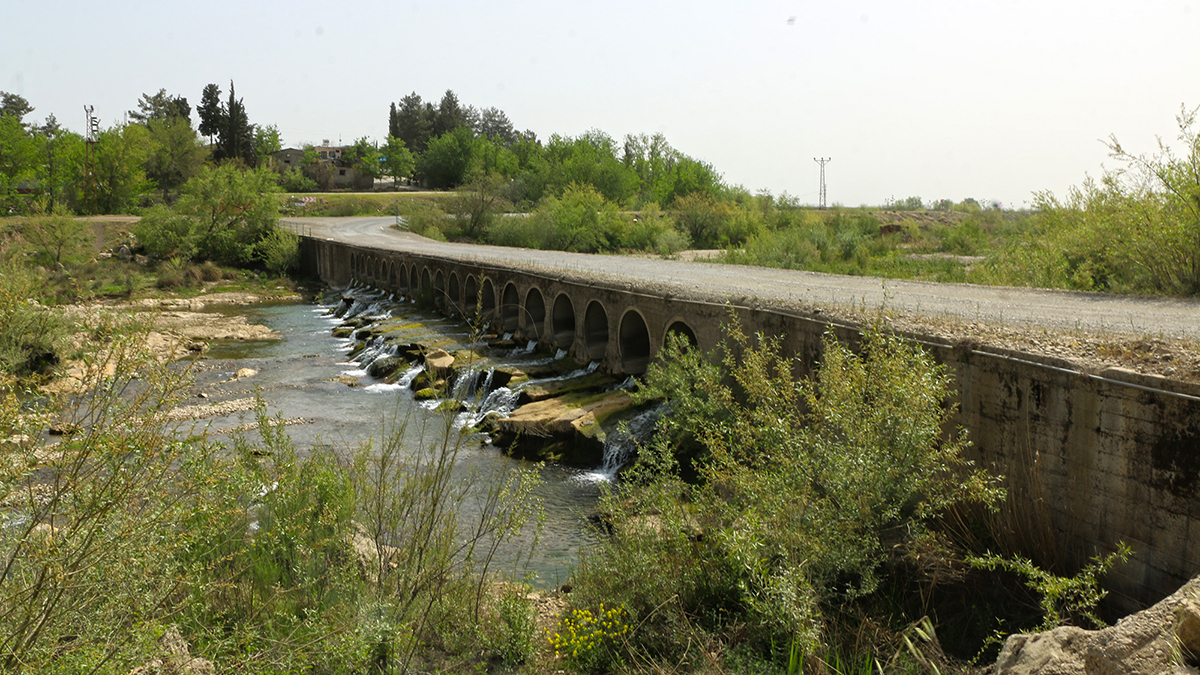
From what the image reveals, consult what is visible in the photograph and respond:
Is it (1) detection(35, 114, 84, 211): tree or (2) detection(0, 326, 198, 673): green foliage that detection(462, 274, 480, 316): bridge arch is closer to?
(2) detection(0, 326, 198, 673): green foliage

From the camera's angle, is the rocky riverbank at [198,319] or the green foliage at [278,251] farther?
the green foliage at [278,251]

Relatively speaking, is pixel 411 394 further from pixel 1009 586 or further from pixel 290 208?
pixel 290 208

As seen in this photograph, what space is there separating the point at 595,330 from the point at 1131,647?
1575cm

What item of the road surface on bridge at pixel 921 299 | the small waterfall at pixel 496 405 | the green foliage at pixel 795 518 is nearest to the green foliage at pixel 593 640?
the green foliage at pixel 795 518

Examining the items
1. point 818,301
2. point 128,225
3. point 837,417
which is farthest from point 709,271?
point 128,225

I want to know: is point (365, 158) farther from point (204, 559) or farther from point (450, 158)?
point (204, 559)

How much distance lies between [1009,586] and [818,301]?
729cm

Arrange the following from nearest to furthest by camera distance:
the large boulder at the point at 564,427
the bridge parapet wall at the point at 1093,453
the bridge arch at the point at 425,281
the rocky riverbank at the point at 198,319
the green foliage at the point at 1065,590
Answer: the green foliage at the point at 1065,590, the bridge parapet wall at the point at 1093,453, the large boulder at the point at 564,427, the rocky riverbank at the point at 198,319, the bridge arch at the point at 425,281

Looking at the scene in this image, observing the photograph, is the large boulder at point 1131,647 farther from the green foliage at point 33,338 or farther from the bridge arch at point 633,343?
the green foliage at point 33,338

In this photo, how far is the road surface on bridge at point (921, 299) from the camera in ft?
33.5

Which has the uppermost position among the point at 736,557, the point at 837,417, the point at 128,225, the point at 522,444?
the point at 128,225

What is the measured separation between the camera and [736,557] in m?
5.91

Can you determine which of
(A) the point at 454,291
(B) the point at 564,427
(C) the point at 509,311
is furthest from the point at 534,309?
(B) the point at 564,427

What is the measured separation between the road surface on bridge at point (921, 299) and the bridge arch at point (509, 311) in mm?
831
